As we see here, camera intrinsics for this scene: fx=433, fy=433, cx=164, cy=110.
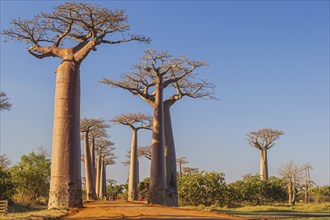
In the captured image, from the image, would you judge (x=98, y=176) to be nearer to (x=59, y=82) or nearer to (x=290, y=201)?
(x=290, y=201)

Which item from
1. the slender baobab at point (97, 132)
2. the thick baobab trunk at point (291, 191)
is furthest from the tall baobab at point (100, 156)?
the thick baobab trunk at point (291, 191)

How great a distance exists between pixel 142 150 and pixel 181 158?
1434 centimetres

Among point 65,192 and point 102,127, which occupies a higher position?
point 102,127

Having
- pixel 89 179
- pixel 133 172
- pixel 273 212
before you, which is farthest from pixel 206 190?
Result: pixel 273 212

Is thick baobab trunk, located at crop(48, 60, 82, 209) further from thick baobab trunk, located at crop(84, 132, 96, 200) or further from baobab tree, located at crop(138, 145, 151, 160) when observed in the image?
baobab tree, located at crop(138, 145, 151, 160)

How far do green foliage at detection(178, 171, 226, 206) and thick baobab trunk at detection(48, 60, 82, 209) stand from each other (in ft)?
51.4

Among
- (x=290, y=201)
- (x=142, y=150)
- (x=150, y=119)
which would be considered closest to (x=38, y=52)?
(x=150, y=119)

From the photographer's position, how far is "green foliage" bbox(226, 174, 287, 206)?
29.8 m

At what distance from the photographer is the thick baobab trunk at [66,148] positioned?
1286 cm

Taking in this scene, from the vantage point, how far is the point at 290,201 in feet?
111

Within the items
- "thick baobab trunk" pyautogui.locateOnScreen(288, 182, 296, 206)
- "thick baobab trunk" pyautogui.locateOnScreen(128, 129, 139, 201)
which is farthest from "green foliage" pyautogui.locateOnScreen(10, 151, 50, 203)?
"thick baobab trunk" pyautogui.locateOnScreen(288, 182, 296, 206)

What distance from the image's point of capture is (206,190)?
2816cm

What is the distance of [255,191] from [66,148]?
21.8 metres

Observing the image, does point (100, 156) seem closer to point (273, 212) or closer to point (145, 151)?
point (145, 151)
